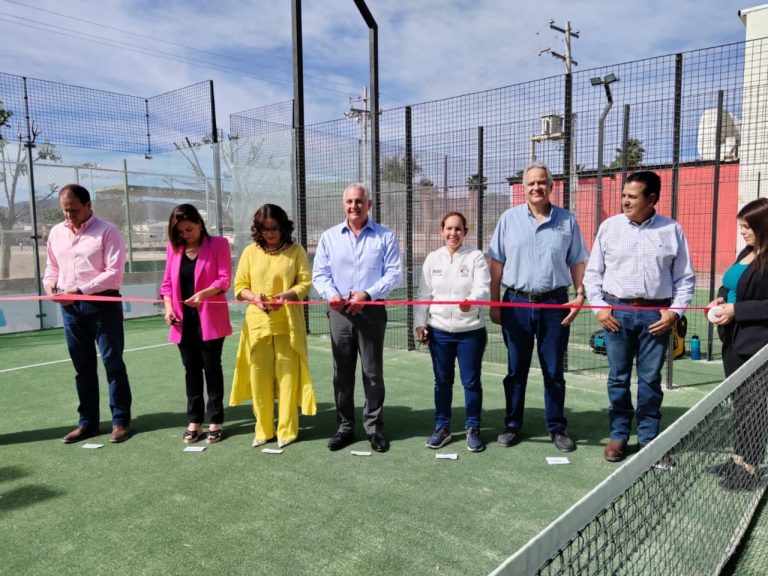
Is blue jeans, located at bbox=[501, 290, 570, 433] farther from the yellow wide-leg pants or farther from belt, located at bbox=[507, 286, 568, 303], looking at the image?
the yellow wide-leg pants

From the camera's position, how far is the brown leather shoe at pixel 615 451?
3.71 m

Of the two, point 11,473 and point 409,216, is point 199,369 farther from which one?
point 409,216

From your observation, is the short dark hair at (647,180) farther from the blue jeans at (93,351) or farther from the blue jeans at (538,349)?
the blue jeans at (93,351)

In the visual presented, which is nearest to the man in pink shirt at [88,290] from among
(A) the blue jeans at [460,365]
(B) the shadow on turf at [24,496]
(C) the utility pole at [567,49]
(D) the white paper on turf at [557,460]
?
(B) the shadow on turf at [24,496]

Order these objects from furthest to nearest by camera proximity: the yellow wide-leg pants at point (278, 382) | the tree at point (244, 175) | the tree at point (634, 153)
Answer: the tree at point (244, 175)
the tree at point (634, 153)
the yellow wide-leg pants at point (278, 382)

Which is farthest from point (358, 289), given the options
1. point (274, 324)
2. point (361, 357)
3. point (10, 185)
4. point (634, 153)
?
point (10, 185)

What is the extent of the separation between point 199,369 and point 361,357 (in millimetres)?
1280

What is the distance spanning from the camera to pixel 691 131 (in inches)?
224

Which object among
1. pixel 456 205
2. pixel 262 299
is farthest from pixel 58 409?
pixel 456 205

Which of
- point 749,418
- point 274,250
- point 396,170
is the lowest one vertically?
point 749,418

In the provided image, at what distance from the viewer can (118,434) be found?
168 inches

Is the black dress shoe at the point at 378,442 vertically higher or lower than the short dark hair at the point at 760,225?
lower

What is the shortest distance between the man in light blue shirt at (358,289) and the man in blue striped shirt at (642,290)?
1401mm

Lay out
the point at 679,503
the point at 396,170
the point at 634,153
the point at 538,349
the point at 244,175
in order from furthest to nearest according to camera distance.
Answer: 1. the point at 244,175
2. the point at 634,153
3. the point at 396,170
4. the point at 538,349
5. the point at 679,503
